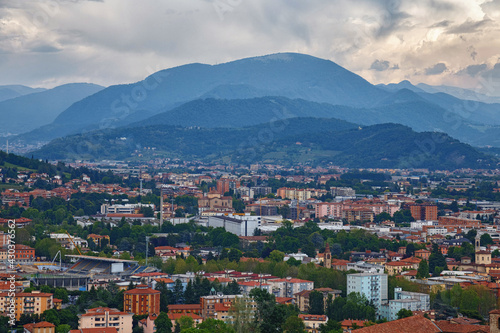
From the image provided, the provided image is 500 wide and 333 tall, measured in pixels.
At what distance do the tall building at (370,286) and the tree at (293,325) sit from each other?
7471 millimetres

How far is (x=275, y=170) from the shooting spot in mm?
137500

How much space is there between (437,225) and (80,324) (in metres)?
38.7

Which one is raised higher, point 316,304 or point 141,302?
point 141,302

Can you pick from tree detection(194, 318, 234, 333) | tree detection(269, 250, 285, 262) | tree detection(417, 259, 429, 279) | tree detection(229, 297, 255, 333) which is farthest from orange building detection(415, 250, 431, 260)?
tree detection(229, 297, 255, 333)

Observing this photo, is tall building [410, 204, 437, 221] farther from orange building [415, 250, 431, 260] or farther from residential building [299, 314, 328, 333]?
residential building [299, 314, 328, 333]

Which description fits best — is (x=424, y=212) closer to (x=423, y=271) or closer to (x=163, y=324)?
(x=423, y=271)

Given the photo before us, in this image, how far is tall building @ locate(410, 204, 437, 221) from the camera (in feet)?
238

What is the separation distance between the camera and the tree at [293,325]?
88.5 feet

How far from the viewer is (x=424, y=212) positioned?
73.4 metres

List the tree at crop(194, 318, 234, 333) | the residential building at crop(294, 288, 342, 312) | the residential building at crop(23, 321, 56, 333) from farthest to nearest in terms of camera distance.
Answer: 1. the residential building at crop(294, 288, 342, 312)
2. the residential building at crop(23, 321, 56, 333)
3. the tree at crop(194, 318, 234, 333)

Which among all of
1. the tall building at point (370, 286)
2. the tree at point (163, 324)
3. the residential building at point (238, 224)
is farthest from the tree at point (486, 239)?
the tree at point (163, 324)

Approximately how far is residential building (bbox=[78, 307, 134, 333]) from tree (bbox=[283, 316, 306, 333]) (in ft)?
17.5

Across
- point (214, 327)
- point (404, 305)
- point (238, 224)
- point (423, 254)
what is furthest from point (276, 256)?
point (214, 327)

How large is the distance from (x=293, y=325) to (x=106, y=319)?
6080 millimetres
